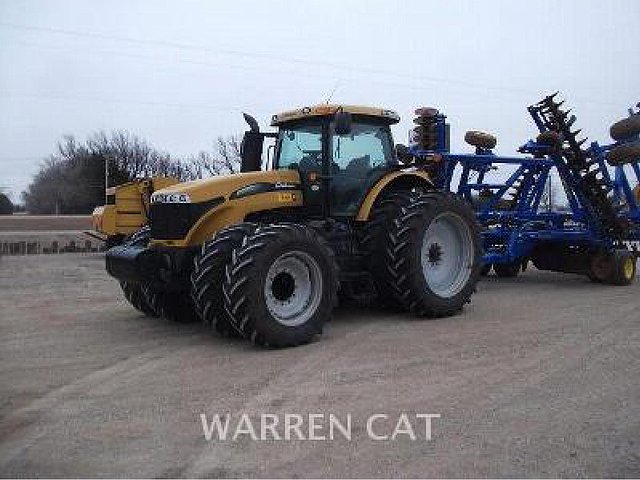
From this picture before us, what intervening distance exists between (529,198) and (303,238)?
5848 mm

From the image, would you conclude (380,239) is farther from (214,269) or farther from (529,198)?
(529,198)

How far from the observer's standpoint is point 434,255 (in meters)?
8.01

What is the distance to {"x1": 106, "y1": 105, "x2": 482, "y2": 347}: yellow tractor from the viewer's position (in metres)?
6.08

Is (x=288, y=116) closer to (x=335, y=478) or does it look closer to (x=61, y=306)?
(x=61, y=306)

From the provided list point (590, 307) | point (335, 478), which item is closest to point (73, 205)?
point (590, 307)

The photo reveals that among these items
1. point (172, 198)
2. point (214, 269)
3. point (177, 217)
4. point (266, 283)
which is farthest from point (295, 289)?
point (172, 198)

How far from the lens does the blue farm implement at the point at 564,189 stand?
34.0ft

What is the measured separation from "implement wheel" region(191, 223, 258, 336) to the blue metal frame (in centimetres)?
462

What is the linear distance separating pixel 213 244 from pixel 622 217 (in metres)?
7.69

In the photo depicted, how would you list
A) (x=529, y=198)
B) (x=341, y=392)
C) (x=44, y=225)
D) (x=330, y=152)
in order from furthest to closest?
(x=44, y=225) < (x=529, y=198) < (x=330, y=152) < (x=341, y=392)

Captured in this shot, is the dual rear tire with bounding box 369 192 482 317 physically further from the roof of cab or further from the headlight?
the headlight

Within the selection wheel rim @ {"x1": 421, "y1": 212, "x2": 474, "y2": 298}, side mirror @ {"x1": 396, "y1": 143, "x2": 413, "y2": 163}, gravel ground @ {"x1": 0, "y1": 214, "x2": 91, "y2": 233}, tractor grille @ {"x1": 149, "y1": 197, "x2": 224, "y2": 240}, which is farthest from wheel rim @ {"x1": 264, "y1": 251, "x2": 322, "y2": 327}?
gravel ground @ {"x1": 0, "y1": 214, "x2": 91, "y2": 233}

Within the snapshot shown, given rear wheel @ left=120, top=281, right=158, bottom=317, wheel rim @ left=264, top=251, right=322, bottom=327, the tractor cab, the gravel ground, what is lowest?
the gravel ground

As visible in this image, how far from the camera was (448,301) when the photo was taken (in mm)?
7707
